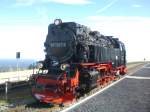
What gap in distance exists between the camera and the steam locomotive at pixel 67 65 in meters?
16.4

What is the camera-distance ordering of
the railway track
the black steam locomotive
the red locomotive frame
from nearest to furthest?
the railway track
the red locomotive frame
the black steam locomotive

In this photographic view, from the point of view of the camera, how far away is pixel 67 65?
17.8 m

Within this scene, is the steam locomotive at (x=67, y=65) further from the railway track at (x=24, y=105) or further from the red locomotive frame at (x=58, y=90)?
the railway track at (x=24, y=105)

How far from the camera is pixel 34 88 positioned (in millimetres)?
16812

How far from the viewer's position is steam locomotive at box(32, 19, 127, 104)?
16375 mm

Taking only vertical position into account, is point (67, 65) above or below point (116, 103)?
above

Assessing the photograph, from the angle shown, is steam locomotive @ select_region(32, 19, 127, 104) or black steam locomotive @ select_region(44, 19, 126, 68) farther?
black steam locomotive @ select_region(44, 19, 126, 68)

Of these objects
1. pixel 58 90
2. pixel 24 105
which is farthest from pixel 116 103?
pixel 24 105

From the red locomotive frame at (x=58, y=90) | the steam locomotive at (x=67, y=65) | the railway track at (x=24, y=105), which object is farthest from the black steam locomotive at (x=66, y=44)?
the railway track at (x=24, y=105)

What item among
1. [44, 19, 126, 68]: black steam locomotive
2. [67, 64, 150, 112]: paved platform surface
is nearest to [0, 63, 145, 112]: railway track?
[67, 64, 150, 112]: paved platform surface

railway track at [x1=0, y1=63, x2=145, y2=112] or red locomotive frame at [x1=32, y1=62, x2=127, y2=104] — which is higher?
red locomotive frame at [x1=32, y1=62, x2=127, y2=104]

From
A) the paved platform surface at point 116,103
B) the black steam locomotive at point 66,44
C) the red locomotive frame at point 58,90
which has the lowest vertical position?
the paved platform surface at point 116,103

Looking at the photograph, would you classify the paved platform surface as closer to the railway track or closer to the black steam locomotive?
the railway track

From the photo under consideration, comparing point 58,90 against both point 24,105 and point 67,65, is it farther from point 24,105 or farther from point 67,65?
point 67,65
